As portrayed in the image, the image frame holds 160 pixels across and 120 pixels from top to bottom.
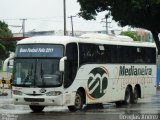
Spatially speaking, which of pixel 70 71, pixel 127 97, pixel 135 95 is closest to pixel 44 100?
pixel 70 71

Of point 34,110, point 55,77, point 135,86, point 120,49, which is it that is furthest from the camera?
point 135,86

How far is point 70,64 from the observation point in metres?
23.7

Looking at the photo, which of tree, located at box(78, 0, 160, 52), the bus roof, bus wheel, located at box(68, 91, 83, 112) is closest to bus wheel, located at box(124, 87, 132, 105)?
the bus roof

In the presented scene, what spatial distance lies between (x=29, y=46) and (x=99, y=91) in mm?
4142

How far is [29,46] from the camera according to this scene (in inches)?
945

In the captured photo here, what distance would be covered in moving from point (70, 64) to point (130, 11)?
1901cm

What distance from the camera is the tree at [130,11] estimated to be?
1628 inches

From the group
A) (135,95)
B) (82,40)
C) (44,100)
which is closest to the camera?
(44,100)

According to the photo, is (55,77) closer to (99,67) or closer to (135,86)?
(99,67)

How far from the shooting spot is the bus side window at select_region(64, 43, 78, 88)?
923 inches

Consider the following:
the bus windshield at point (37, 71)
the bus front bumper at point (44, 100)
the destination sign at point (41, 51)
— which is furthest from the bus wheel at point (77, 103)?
the destination sign at point (41, 51)

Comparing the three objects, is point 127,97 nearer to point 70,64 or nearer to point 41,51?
point 70,64

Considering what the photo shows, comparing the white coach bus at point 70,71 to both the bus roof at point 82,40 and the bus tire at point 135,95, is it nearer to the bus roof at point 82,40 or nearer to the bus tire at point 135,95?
the bus roof at point 82,40

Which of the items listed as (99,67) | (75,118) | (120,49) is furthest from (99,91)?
(75,118)
